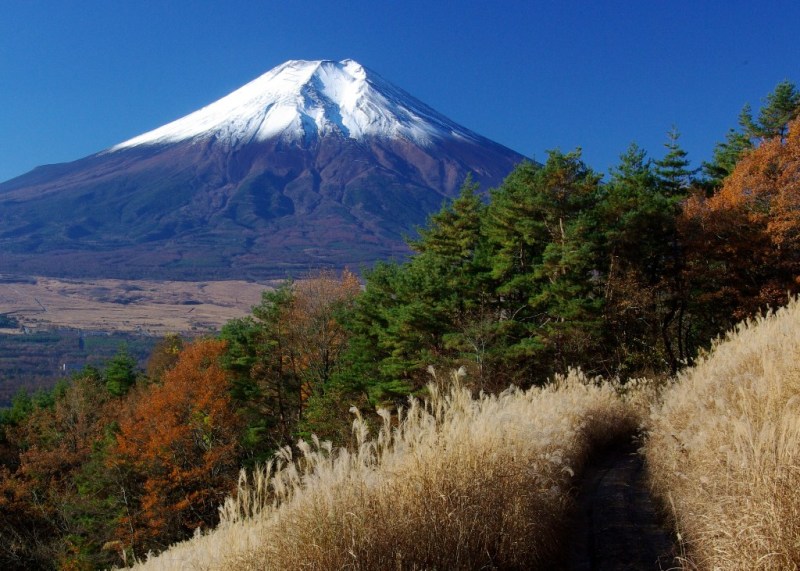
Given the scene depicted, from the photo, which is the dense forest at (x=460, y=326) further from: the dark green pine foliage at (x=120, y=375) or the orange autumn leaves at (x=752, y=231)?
the dark green pine foliage at (x=120, y=375)

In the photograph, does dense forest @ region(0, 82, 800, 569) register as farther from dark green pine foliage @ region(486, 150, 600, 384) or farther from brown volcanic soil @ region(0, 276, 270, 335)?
brown volcanic soil @ region(0, 276, 270, 335)

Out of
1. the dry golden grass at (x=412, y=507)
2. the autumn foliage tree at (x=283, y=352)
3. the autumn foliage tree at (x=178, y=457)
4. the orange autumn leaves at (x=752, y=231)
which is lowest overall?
the autumn foliage tree at (x=178, y=457)

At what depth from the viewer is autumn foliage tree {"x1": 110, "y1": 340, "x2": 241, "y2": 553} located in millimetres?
29219

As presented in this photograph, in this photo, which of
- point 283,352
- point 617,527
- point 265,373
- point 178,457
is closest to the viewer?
point 617,527

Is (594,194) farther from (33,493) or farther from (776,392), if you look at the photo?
(33,493)

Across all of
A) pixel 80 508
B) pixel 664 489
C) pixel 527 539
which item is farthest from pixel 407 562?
pixel 80 508

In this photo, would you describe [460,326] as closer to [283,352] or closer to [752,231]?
[752,231]

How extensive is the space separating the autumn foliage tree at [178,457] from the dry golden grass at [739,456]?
88.6ft

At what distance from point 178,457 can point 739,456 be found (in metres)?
32.4

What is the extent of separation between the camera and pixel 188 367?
117ft

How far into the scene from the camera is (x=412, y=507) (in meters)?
3.89

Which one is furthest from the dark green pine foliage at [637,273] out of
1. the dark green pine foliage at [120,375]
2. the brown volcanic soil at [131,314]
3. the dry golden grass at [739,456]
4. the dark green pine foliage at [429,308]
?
the brown volcanic soil at [131,314]

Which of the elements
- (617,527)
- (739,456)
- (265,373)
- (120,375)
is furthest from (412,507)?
(120,375)

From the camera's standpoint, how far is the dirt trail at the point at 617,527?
444cm
